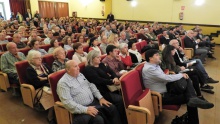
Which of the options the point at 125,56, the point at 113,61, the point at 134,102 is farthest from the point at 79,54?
the point at 134,102

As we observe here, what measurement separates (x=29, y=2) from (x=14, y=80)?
36.7 ft

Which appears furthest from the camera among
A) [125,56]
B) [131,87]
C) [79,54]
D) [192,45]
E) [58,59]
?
[192,45]

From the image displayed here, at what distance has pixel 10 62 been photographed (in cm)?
320

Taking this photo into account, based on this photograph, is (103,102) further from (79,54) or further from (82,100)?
(79,54)

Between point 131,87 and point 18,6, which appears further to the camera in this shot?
point 18,6

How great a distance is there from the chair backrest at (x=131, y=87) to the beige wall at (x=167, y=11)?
323 inches

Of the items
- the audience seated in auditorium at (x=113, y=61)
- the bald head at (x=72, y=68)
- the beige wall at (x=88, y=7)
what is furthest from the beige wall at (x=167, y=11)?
the bald head at (x=72, y=68)

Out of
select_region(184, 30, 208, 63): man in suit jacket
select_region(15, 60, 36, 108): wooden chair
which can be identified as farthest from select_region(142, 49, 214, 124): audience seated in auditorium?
select_region(184, 30, 208, 63): man in suit jacket

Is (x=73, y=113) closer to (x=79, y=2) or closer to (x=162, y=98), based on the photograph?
(x=162, y=98)

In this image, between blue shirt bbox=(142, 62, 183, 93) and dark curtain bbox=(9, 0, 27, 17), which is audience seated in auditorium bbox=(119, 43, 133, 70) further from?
dark curtain bbox=(9, 0, 27, 17)

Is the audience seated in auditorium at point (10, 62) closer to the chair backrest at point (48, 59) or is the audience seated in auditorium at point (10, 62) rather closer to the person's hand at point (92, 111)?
the chair backrest at point (48, 59)

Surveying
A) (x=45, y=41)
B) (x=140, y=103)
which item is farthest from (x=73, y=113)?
(x=45, y=41)

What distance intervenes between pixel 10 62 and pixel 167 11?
347 inches

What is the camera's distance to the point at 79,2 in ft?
47.3
